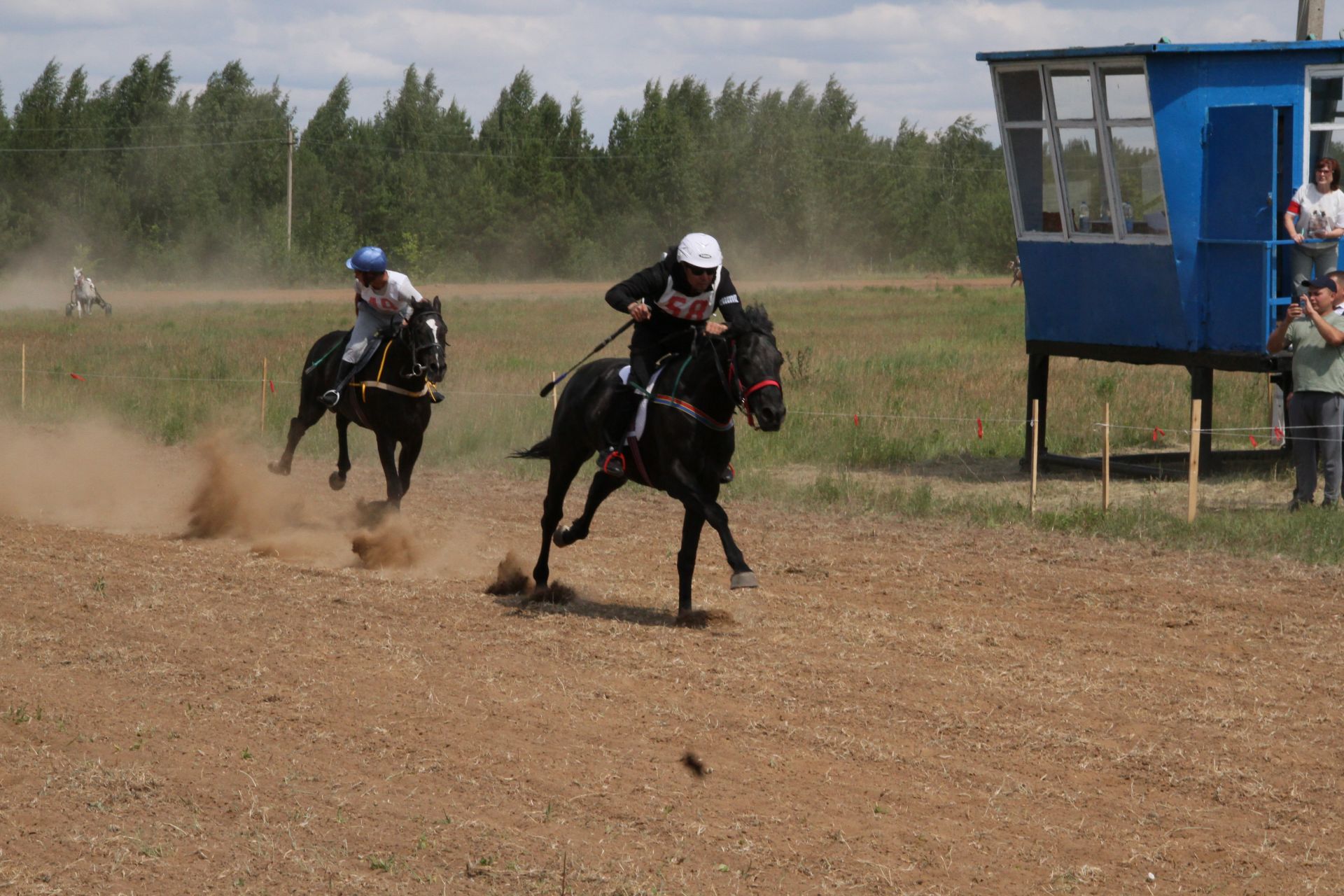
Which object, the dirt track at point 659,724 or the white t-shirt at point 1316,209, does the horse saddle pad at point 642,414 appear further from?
the white t-shirt at point 1316,209

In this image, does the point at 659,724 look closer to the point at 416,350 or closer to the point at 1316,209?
the point at 416,350

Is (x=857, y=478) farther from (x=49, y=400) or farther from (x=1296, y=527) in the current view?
(x=49, y=400)

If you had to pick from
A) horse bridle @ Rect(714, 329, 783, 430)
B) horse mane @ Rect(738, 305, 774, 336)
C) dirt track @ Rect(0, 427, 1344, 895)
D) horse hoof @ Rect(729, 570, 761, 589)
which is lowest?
dirt track @ Rect(0, 427, 1344, 895)

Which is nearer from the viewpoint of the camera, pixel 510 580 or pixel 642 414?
pixel 642 414

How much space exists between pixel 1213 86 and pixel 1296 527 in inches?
201

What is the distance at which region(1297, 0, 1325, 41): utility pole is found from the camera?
17938mm

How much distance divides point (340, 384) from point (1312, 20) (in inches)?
479

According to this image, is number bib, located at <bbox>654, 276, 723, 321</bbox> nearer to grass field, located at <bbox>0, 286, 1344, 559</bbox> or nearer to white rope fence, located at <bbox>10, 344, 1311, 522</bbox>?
white rope fence, located at <bbox>10, 344, 1311, 522</bbox>

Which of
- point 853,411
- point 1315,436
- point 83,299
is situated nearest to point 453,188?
point 83,299

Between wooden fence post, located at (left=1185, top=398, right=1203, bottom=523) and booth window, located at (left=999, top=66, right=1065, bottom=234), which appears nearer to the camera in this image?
wooden fence post, located at (left=1185, top=398, right=1203, bottom=523)

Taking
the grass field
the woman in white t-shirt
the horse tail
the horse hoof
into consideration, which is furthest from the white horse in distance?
the horse hoof

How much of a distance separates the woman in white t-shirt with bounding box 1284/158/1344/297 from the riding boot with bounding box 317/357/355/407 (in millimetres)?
9081

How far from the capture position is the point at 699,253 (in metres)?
9.52

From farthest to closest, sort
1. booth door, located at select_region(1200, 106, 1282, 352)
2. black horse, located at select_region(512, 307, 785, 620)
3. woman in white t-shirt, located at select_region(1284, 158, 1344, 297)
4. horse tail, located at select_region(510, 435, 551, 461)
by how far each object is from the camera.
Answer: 1. booth door, located at select_region(1200, 106, 1282, 352)
2. woman in white t-shirt, located at select_region(1284, 158, 1344, 297)
3. horse tail, located at select_region(510, 435, 551, 461)
4. black horse, located at select_region(512, 307, 785, 620)
